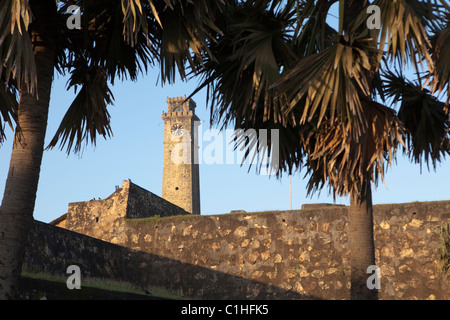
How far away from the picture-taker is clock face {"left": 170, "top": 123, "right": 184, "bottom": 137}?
2104 inches

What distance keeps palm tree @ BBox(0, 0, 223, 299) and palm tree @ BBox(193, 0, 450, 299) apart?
651 millimetres

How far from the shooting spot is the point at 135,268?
1478cm

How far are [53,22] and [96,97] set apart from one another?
39.0 inches

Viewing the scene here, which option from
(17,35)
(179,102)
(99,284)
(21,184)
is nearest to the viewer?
(17,35)

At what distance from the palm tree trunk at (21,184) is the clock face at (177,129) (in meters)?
47.9

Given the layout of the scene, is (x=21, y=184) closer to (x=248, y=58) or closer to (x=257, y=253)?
(x=248, y=58)

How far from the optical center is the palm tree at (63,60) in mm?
4781

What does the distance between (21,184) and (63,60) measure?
1996 mm

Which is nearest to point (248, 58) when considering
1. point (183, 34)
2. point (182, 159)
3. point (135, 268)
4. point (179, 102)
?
point (183, 34)

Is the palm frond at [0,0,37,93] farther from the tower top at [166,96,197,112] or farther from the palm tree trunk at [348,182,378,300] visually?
the tower top at [166,96,197,112]
